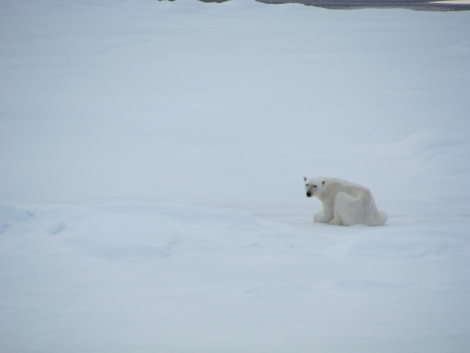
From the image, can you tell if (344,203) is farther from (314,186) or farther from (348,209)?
(314,186)

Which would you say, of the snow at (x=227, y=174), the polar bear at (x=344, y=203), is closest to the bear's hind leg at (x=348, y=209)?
the polar bear at (x=344, y=203)

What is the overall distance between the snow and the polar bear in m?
0.13

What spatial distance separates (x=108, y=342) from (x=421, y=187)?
5.34m

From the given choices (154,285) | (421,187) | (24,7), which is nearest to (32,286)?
(154,285)

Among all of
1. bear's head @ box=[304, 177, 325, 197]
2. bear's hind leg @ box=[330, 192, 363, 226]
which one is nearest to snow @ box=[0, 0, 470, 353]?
bear's hind leg @ box=[330, 192, 363, 226]

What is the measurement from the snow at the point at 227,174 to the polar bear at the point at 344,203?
126 millimetres

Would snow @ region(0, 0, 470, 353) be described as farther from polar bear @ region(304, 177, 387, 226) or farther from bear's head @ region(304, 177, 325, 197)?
bear's head @ region(304, 177, 325, 197)

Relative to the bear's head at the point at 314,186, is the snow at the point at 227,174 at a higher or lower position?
lower

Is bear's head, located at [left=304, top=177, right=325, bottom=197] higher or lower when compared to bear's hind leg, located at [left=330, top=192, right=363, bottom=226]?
higher

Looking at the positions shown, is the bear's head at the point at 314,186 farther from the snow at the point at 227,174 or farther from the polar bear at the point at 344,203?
the snow at the point at 227,174

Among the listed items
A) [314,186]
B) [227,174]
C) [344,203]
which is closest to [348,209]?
[344,203]

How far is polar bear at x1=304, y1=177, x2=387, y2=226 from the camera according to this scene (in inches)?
222

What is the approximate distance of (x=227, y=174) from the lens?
872 centimetres

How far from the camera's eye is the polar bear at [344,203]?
5.65 metres
